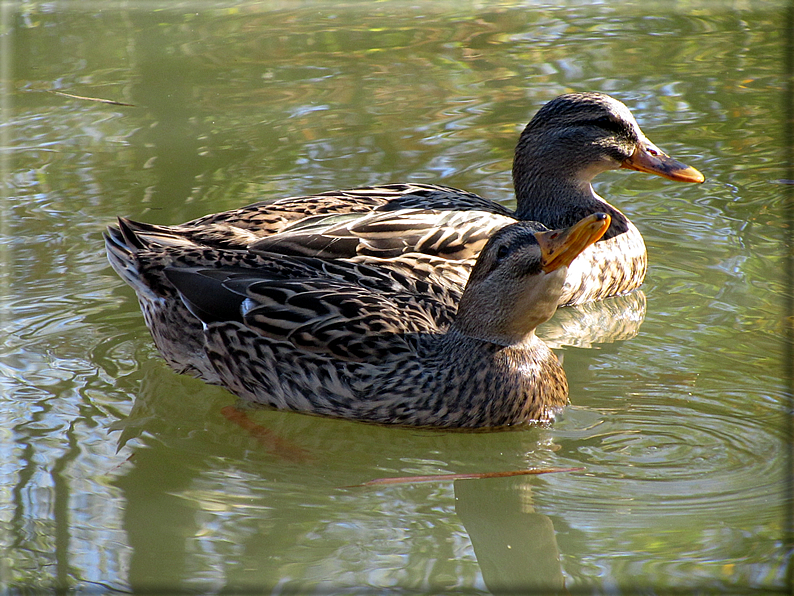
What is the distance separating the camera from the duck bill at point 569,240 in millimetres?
5004

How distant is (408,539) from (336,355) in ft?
4.20

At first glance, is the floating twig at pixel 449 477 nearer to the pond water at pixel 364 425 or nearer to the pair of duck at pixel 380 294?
the pond water at pixel 364 425

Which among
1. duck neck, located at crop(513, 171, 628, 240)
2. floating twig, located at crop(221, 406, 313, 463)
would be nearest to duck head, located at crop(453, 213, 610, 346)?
floating twig, located at crop(221, 406, 313, 463)

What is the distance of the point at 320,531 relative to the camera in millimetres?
4578

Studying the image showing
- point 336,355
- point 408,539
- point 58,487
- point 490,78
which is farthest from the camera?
point 490,78

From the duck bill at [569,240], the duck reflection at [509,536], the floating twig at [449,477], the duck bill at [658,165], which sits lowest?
the duck reflection at [509,536]

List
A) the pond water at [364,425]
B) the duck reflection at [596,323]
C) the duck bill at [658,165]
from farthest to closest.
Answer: the duck bill at [658,165] → the duck reflection at [596,323] → the pond water at [364,425]

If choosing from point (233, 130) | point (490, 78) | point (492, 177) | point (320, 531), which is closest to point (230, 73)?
point (233, 130)

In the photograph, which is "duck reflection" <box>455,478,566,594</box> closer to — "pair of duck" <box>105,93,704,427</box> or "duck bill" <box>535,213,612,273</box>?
"pair of duck" <box>105,93,704,427</box>

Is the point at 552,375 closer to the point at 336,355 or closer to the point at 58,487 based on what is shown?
the point at 336,355

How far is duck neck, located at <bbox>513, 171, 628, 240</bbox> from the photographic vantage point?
24.6 feet

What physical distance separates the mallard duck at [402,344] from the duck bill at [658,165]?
2.27 metres

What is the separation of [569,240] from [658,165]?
8.51 feet

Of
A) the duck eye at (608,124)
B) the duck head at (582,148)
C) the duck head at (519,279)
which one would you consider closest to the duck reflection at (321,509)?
the duck head at (519,279)
